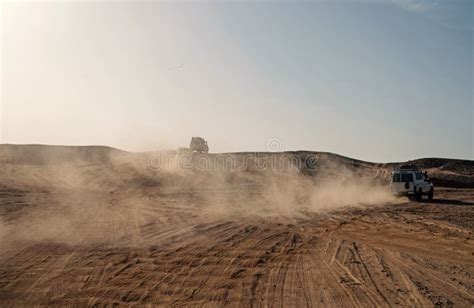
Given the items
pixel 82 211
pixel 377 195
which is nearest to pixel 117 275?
pixel 82 211

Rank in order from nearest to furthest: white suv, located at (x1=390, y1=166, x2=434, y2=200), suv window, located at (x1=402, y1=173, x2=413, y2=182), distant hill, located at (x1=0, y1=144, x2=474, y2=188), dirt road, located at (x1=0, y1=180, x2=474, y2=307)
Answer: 1. dirt road, located at (x1=0, y1=180, x2=474, y2=307)
2. white suv, located at (x1=390, y1=166, x2=434, y2=200)
3. suv window, located at (x1=402, y1=173, x2=413, y2=182)
4. distant hill, located at (x1=0, y1=144, x2=474, y2=188)

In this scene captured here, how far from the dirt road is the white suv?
10779 mm

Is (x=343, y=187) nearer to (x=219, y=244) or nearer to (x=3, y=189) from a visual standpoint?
(x=3, y=189)

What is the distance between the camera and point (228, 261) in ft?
31.5

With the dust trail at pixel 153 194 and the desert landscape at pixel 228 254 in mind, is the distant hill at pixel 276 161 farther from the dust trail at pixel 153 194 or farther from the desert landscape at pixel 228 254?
the desert landscape at pixel 228 254

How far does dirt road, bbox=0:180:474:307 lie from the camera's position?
714cm

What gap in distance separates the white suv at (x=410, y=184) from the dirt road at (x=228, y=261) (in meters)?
10.8

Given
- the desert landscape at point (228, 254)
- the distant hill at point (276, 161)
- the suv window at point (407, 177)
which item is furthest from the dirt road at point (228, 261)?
the distant hill at point (276, 161)

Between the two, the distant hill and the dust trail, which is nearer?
the dust trail

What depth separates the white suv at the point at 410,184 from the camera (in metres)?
28.4

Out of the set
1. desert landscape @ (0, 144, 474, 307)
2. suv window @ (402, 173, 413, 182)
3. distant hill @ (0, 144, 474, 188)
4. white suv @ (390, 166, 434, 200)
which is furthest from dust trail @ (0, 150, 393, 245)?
suv window @ (402, 173, 413, 182)

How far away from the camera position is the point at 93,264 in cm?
919

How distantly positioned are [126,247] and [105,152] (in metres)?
53.3

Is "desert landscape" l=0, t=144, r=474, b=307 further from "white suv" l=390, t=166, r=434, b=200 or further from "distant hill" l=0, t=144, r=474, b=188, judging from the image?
"distant hill" l=0, t=144, r=474, b=188
